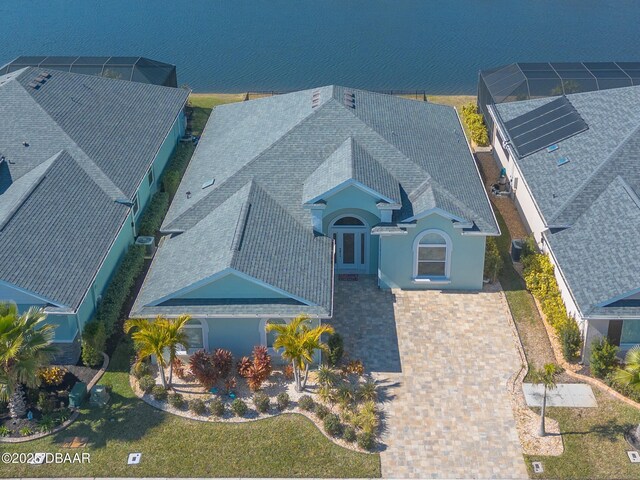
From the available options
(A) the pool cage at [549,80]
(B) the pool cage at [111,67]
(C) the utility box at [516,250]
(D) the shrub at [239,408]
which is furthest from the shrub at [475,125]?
(D) the shrub at [239,408]

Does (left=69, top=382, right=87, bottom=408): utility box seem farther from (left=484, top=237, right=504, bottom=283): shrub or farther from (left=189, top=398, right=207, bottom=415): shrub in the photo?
(left=484, top=237, right=504, bottom=283): shrub

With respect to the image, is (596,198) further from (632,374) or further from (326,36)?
(326,36)

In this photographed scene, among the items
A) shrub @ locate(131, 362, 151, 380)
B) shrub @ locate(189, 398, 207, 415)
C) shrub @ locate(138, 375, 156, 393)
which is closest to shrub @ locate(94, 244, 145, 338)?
shrub @ locate(131, 362, 151, 380)

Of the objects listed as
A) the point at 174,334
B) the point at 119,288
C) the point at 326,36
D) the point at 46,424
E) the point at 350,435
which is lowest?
the point at 350,435

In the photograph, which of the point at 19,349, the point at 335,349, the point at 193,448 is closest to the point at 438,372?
the point at 335,349

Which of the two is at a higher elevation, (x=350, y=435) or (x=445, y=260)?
(x=445, y=260)

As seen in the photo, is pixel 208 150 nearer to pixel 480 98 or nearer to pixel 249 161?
pixel 249 161
